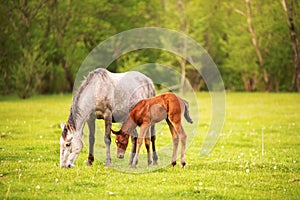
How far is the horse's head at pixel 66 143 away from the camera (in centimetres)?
1163

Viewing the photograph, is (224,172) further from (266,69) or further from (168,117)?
(266,69)

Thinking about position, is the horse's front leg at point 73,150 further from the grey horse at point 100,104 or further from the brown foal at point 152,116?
the brown foal at point 152,116

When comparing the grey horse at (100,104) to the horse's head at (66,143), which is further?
the grey horse at (100,104)

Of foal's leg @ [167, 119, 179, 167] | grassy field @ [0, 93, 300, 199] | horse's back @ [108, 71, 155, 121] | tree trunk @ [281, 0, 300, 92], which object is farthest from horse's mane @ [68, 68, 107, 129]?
tree trunk @ [281, 0, 300, 92]

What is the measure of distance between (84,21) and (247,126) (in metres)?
29.8

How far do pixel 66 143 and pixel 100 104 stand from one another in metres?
1.29

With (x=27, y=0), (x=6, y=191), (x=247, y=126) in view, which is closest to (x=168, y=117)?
(x=6, y=191)

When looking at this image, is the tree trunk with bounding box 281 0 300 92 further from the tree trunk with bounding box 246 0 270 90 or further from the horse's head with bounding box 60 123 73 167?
the horse's head with bounding box 60 123 73 167

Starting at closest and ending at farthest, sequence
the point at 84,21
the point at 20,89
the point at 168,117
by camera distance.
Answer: the point at 168,117 < the point at 20,89 < the point at 84,21

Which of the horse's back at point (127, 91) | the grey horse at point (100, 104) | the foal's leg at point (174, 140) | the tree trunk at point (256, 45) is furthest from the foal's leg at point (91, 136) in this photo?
the tree trunk at point (256, 45)

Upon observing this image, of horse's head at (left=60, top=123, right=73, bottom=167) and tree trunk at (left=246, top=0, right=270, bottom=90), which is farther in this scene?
tree trunk at (left=246, top=0, right=270, bottom=90)

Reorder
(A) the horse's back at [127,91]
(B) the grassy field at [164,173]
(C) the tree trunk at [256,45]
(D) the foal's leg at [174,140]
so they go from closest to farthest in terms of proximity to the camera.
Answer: (B) the grassy field at [164,173]
(D) the foal's leg at [174,140]
(A) the horse's back at [127,91]
(C) the tree trunk at [256,45]

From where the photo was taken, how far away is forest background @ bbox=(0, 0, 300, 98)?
4084 cm

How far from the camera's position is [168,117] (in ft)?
40.1
